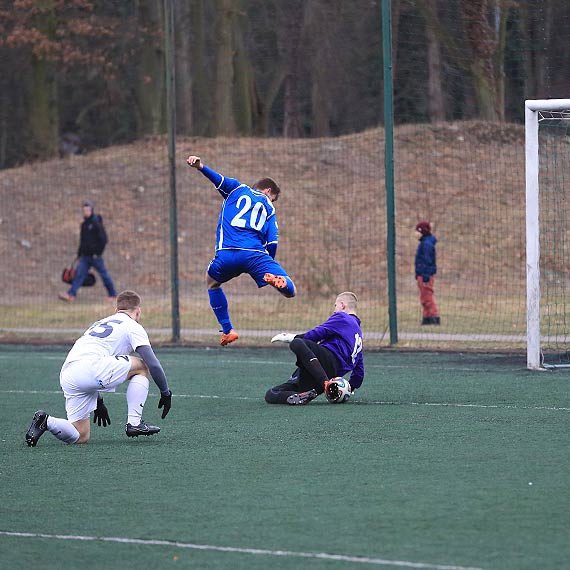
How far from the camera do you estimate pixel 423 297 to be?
19125mm

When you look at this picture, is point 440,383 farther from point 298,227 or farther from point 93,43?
point 93,43

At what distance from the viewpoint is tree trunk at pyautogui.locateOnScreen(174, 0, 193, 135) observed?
1922cm

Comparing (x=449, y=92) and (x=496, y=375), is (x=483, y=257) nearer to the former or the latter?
(x=449, y=92)

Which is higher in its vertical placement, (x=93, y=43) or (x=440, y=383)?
(x=93, y=43)

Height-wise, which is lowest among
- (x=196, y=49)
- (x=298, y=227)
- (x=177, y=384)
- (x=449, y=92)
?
(x=177, y=384)

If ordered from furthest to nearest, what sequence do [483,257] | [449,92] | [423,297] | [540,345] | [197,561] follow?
[483,257]
[423,297]
[449,92]
[540,345]
[197,561]

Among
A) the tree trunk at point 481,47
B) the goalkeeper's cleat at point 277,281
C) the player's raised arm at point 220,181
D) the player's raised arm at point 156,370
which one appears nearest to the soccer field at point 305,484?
the player's raised arm at point 156,370

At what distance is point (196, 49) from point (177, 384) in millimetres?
9524

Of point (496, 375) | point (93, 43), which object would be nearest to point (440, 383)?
point (496, 375)

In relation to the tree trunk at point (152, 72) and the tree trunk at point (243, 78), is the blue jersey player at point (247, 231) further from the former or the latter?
the tree trunk at point (152, 72)

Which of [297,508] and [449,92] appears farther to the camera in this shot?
[449,92]

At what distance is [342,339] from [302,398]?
0.63m

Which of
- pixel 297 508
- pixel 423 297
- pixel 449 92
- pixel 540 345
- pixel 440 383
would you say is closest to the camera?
pixel 297 508

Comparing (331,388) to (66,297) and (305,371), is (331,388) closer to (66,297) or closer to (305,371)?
(305,371)
